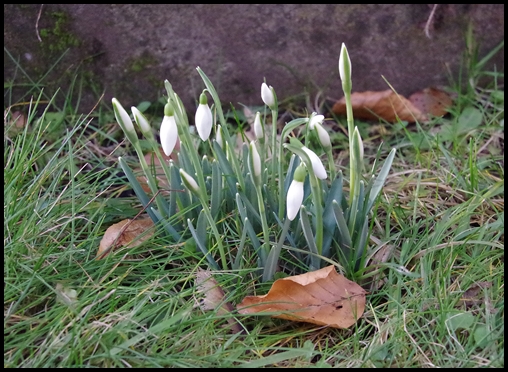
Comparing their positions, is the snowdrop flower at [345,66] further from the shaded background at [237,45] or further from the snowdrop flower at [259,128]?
the shaded background at [237,45]

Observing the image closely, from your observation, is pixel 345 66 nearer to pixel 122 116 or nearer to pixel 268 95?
pixel 268 95

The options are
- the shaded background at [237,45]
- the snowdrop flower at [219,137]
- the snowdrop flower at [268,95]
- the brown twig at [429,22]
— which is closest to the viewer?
the snowdrop flower at [268,95]

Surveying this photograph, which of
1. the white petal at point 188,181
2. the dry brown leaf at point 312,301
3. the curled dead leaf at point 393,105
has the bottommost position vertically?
the curled dead leaf at point 393,105

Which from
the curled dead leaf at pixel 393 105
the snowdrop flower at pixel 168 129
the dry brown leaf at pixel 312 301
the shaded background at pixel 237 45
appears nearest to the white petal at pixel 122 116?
the snowdrop flower at pixel 168 129

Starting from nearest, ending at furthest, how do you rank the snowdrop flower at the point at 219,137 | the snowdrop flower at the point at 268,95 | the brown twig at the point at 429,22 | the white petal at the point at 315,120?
1. the white petal at the point at 315,120
2. the snowdrop flower at the point at 268,95
3. the snowdrop flower at the point at 219,137
4. the brown twig at the point at 429,22

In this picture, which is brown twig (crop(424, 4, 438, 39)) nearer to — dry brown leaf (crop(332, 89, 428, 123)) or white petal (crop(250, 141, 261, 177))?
dry brown leaf (crop(332, 89, 428, 123))

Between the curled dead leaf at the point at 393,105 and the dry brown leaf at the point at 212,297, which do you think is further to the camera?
the curled dead leaf at the point at 393,105

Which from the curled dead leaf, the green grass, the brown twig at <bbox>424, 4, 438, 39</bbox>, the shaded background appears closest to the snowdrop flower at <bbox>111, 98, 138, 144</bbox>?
the green grass
